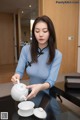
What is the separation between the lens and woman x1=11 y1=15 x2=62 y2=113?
1.21m

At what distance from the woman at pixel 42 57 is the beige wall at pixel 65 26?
2.20 m

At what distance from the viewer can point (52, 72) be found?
125 centimetres

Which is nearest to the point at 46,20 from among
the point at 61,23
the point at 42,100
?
the point at 42,100

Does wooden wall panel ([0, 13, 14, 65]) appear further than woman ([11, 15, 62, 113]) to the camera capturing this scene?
Yes

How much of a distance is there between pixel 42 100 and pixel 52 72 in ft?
0.82

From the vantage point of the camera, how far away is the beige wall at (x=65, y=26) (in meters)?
3.52

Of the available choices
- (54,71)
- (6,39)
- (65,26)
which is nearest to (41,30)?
(54,71)

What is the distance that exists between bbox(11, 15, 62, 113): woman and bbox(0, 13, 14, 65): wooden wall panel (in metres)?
5.68

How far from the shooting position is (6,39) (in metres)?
6.96

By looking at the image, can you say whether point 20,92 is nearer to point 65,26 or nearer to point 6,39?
point 65,26

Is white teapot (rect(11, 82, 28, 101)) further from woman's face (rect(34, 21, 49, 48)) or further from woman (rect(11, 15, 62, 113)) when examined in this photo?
woman's face (rect(34, 21, 49, 48))

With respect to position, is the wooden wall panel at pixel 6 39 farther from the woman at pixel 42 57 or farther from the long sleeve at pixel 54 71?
the long sleeve at pixel 54 71

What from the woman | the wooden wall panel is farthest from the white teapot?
the wooden wall panel

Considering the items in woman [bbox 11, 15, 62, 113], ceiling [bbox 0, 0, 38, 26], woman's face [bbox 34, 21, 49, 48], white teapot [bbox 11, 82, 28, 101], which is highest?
ceiling [bbox 0, 0, 38, 26]
